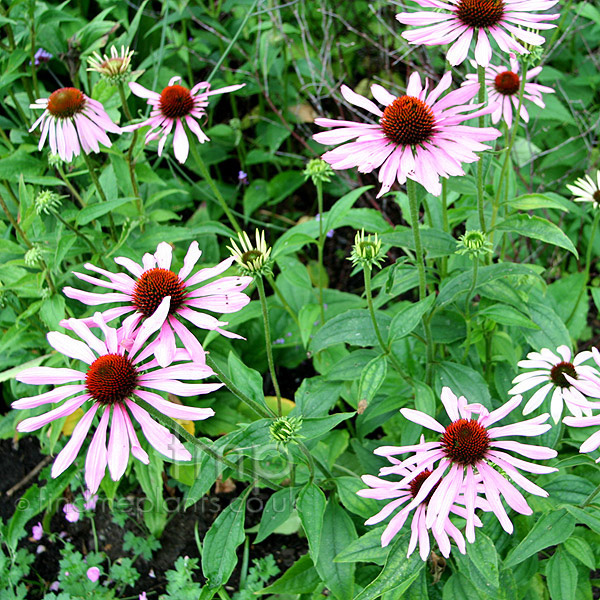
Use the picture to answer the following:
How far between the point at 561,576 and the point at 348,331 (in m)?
0.70

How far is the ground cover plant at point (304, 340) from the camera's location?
3.86ft

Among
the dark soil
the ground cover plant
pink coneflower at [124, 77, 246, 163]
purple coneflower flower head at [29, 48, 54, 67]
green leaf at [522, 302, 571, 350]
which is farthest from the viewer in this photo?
purple coneflower flower head at [29, 48, 54, 67]

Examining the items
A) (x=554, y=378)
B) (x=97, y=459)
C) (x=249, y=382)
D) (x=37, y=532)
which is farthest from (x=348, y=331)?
(x=37, y=532)

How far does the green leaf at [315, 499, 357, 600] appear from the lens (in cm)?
150

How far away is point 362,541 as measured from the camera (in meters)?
1.42

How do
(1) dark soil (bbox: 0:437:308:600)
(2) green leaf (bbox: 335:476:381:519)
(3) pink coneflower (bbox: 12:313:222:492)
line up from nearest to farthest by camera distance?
(3) pink coneflower (bbox: 12:313:222:492) < (2) green leaf (bbox: 335:476:381:519) < (1) dark soil (bbox: 0:437:308:600)

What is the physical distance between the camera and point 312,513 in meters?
1.38

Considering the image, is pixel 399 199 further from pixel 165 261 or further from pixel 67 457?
pixel 67 457

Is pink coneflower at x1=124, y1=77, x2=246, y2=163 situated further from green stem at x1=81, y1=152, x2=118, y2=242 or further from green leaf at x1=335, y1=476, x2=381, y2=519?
green leaf at x1=335, y1=476, x2=381, y2=519

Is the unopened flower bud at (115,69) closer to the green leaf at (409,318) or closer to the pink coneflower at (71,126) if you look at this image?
the pink coneflower at (71,126)

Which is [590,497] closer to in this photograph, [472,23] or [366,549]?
[366,549]

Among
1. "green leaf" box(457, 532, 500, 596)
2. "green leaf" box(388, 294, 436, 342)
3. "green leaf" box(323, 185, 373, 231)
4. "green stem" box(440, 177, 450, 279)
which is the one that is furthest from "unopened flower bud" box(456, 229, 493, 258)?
"green leaf" box(457, 532, 500, 596)

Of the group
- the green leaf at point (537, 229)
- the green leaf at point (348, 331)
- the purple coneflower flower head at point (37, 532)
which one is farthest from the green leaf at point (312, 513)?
the purple coneflower flower head at point (37, 532)

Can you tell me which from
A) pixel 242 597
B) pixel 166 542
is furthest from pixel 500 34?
pixel 166 542
